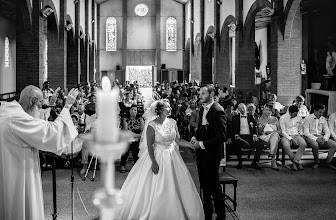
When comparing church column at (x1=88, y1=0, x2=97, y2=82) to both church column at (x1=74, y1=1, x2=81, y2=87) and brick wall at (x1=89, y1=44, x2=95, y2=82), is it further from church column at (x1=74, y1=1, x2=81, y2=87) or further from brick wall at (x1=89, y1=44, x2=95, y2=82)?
Answer: church column at (x1=74, y1=1, x2=81, y2=87)

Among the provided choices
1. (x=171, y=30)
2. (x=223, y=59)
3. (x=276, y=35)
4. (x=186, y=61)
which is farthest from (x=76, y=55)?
(x=171, y=30)

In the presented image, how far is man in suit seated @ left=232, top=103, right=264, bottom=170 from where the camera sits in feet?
35.6

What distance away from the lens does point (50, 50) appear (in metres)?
21.6

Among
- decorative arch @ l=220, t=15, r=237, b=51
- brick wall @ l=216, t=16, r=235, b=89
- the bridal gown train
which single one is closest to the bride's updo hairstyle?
the bridal gown train

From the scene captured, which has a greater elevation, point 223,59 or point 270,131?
point 223,59

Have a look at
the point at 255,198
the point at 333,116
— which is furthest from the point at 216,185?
the point at 333,116

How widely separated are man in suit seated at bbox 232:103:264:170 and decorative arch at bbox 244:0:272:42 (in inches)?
262

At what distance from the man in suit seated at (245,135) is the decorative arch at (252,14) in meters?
6.65

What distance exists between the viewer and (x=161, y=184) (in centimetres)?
640

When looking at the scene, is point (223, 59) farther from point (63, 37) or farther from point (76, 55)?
point (76, 55)

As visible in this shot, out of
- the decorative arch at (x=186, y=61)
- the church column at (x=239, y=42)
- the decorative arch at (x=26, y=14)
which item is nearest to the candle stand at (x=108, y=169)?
the decorative arch at (x=26, y=14)

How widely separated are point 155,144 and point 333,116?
590cm

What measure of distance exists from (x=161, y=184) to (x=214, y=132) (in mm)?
962

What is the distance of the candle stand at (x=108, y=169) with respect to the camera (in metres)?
1.64
